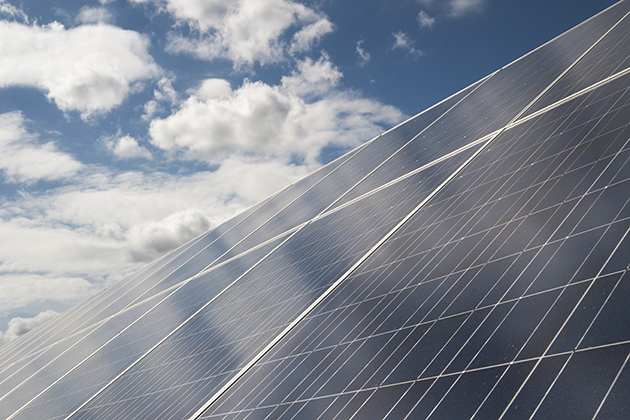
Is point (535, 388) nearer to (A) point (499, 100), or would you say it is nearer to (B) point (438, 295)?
(B) point (438, 295)

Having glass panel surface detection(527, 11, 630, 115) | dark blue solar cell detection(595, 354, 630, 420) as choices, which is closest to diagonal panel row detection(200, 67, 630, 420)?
dark blue solar cell detection(595, 354, 630, 420)

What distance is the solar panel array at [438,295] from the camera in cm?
458

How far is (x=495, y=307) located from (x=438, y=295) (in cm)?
116

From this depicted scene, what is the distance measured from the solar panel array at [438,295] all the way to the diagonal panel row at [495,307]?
0.03m

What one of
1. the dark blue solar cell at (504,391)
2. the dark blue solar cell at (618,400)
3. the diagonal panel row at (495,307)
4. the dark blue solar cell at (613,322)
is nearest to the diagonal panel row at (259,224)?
the diagonal panel row at (495,307)

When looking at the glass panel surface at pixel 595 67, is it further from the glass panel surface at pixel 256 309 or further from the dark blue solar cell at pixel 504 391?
the dark blue solar cell at pixel 504 391

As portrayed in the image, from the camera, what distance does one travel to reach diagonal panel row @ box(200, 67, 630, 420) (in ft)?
A: 14.0

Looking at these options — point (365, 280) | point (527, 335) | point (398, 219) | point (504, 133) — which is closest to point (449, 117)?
point (504, 133)

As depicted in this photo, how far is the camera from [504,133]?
11.4 meters

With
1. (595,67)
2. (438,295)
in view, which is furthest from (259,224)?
(438,295)

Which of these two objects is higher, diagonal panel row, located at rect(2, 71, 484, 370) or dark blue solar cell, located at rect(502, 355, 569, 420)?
diagonal panel row, located at rect(2, 71, 484, 370)

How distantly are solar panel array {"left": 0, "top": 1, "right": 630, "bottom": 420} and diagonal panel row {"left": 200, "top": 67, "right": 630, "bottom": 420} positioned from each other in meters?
0.03

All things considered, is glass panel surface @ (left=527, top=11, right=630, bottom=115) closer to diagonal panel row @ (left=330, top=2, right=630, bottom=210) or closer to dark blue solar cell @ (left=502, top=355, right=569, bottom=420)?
diagonal panel row @ (left=330, top=2, right=630, bottom=210)

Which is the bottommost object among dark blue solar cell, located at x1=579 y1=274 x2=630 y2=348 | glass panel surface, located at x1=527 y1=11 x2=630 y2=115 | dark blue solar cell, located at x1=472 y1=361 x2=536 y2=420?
dark blue solar cell, located at x1=472 y1=361 x2=536 y2=420
